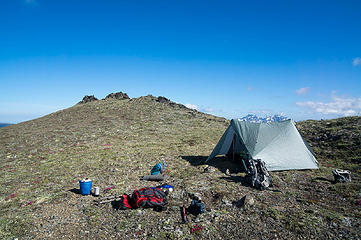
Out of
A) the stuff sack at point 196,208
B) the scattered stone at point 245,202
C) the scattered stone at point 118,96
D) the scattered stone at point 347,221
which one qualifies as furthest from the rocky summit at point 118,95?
the scattered stone at point 347,221

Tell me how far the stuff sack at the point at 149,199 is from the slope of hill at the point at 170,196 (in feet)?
0.93

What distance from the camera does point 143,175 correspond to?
47.2 feet

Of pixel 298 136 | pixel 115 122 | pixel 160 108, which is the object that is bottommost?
pixel 298 136

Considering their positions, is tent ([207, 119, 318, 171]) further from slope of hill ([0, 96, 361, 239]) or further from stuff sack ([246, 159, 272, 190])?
stuff sack ([246, 159, 272, 190])

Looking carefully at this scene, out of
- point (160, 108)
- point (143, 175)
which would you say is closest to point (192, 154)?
point (143, 175)

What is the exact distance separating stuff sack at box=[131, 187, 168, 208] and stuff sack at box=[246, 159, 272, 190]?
5.00 meters

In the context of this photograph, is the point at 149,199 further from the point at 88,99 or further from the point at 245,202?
the point at 88,99

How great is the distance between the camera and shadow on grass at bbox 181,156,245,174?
594 inches

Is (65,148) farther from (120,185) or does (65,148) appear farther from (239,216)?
(239,216)

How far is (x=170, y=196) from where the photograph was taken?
10602mm

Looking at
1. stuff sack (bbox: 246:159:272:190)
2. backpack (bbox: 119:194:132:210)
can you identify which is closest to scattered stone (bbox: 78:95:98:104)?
backpack (bbox: 119:194:132:210)

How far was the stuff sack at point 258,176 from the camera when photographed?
1134cm

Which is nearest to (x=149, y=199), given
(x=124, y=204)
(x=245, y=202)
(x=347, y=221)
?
(x=124, y=204)

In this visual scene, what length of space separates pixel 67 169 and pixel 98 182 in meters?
4.24
